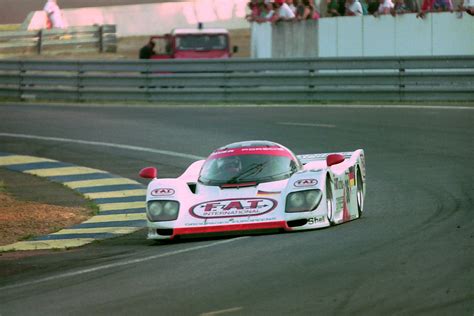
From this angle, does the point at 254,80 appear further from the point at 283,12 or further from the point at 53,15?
the point at 53,15

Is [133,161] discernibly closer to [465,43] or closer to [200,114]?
[200,114]

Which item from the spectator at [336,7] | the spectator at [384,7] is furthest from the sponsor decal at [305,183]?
the spectator at [336,7]

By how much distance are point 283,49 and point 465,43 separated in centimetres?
604

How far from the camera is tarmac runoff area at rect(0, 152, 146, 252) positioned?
13203 mm

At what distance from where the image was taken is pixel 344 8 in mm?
29828

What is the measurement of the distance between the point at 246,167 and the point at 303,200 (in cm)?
102

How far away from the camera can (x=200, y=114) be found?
26594 mm

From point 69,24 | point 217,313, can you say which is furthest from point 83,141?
point 69,24

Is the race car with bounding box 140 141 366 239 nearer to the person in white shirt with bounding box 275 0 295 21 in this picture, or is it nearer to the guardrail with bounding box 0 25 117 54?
the person in white shirt with bounding box 275 0 295 21

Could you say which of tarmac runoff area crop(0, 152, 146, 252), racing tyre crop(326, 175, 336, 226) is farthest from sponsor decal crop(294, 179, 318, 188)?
tarmac runoff area crop(0, 152, 146, 252)

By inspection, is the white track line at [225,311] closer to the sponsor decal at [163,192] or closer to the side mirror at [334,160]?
the sponsor decal at [163,192]

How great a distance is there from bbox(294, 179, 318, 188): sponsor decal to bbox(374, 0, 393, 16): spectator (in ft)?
55.4

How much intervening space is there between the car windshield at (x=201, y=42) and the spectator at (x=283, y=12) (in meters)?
2.81

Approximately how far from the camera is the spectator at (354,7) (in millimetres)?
29266
